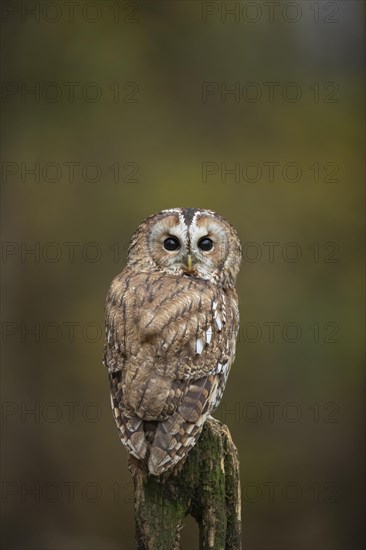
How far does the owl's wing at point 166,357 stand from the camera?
2844mm

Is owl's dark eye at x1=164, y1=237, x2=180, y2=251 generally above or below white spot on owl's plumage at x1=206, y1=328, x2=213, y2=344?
above

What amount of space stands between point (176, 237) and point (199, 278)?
0.19 metres

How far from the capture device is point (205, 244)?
11.1ft

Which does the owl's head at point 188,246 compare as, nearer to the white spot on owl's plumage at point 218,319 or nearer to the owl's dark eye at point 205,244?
the owl's dark eye at point 205,244

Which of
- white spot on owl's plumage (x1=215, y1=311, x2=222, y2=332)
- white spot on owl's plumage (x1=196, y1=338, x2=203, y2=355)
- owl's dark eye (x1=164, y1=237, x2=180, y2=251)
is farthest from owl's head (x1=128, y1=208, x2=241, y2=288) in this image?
white spot on owl's plumage (x1=196, y1=338, x2=203, y2=355)

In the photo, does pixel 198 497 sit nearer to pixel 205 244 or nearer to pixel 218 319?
pixel 218 319

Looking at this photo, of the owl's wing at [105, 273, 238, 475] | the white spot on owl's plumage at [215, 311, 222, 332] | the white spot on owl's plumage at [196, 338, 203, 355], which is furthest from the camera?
the white spot on owl's plumage at [215, 311, 222, 332]

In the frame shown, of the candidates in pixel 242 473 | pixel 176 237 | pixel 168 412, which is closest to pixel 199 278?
pixel 176 237

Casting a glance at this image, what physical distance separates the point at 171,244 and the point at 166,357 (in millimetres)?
577

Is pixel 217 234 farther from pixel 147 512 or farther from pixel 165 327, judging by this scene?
pixel 147 512

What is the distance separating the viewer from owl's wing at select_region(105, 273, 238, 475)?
112 inches

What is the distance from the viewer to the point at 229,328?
3.30 metres

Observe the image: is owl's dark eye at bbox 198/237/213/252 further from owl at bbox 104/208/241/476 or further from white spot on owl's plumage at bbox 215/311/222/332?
white spot on owl's plumage at bbox 215/311/222/332

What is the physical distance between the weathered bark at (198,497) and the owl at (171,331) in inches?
5.5
